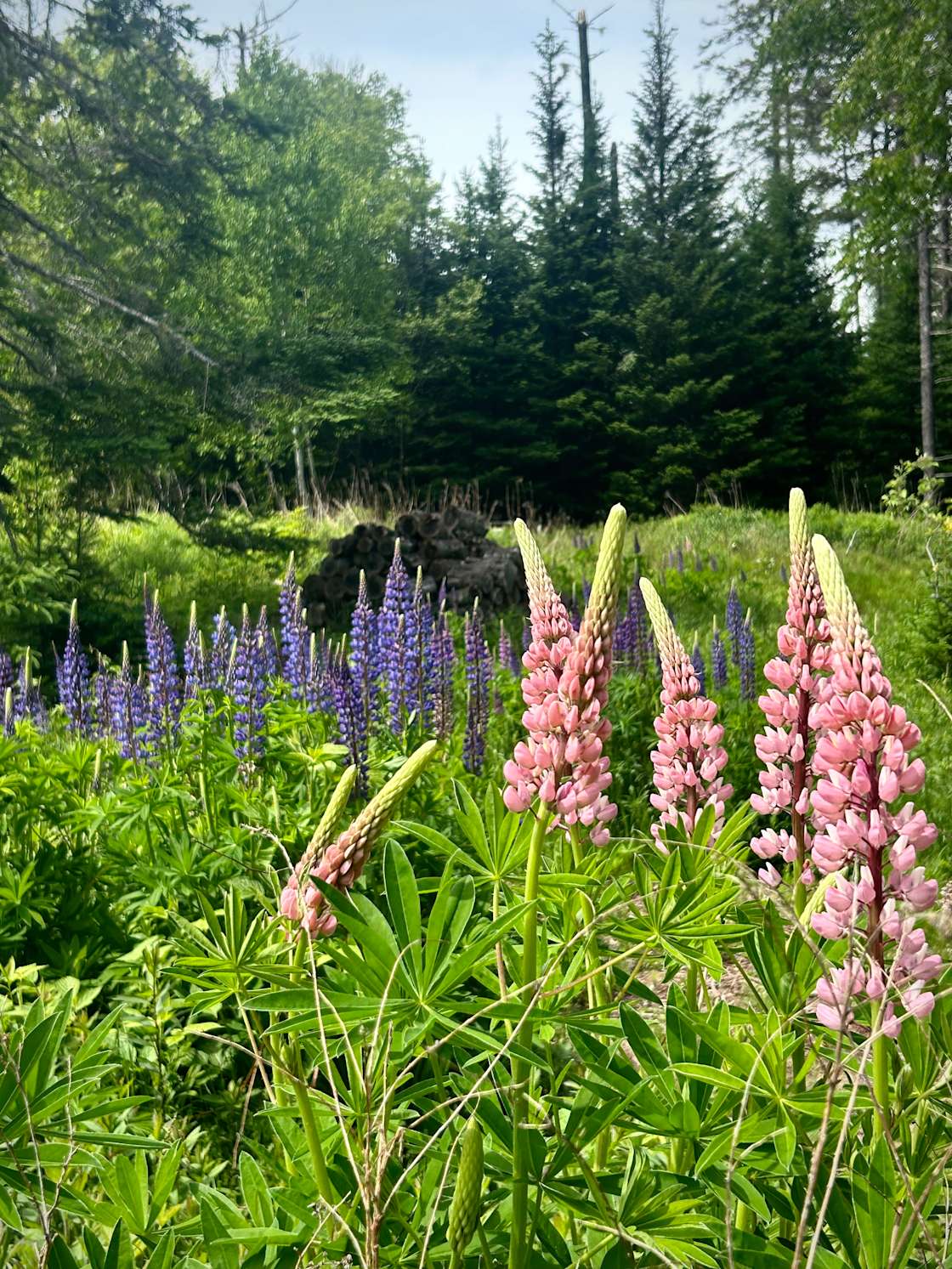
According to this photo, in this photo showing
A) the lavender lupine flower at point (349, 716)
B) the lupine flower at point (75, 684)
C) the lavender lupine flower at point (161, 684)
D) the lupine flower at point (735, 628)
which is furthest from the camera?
the lupine flower at point (735, 628)

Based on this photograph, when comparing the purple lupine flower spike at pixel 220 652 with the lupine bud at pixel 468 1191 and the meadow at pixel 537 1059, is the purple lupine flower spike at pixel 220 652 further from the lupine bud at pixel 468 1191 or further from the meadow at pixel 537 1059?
the lupine bud at pixel 468 1191

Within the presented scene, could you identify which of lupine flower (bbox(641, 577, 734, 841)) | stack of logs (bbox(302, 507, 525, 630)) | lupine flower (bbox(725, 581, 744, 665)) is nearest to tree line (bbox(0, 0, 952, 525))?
stack of logs (bbox(302, 507, 525, 630))

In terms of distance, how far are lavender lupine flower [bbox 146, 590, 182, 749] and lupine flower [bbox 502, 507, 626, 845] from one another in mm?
2768

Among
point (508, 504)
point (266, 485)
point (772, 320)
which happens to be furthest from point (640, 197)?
point (266, 485)

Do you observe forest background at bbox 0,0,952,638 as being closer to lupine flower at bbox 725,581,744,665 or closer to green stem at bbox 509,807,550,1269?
lupine flower at bbox 725,581,744,665

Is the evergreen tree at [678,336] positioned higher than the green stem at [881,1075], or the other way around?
the evergreen tree at [678,336]

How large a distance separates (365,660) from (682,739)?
260 centimetres

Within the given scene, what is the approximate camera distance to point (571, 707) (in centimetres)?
102

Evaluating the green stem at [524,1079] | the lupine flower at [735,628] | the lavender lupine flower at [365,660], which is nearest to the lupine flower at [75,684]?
the lavender lupine flower at [365,660]

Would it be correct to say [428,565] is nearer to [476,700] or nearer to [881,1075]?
[476,700]

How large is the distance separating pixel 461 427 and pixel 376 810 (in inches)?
980

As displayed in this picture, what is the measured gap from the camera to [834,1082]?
762 mm

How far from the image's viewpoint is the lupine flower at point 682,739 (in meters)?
1.34

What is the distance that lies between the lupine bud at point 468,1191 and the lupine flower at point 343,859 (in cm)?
26
